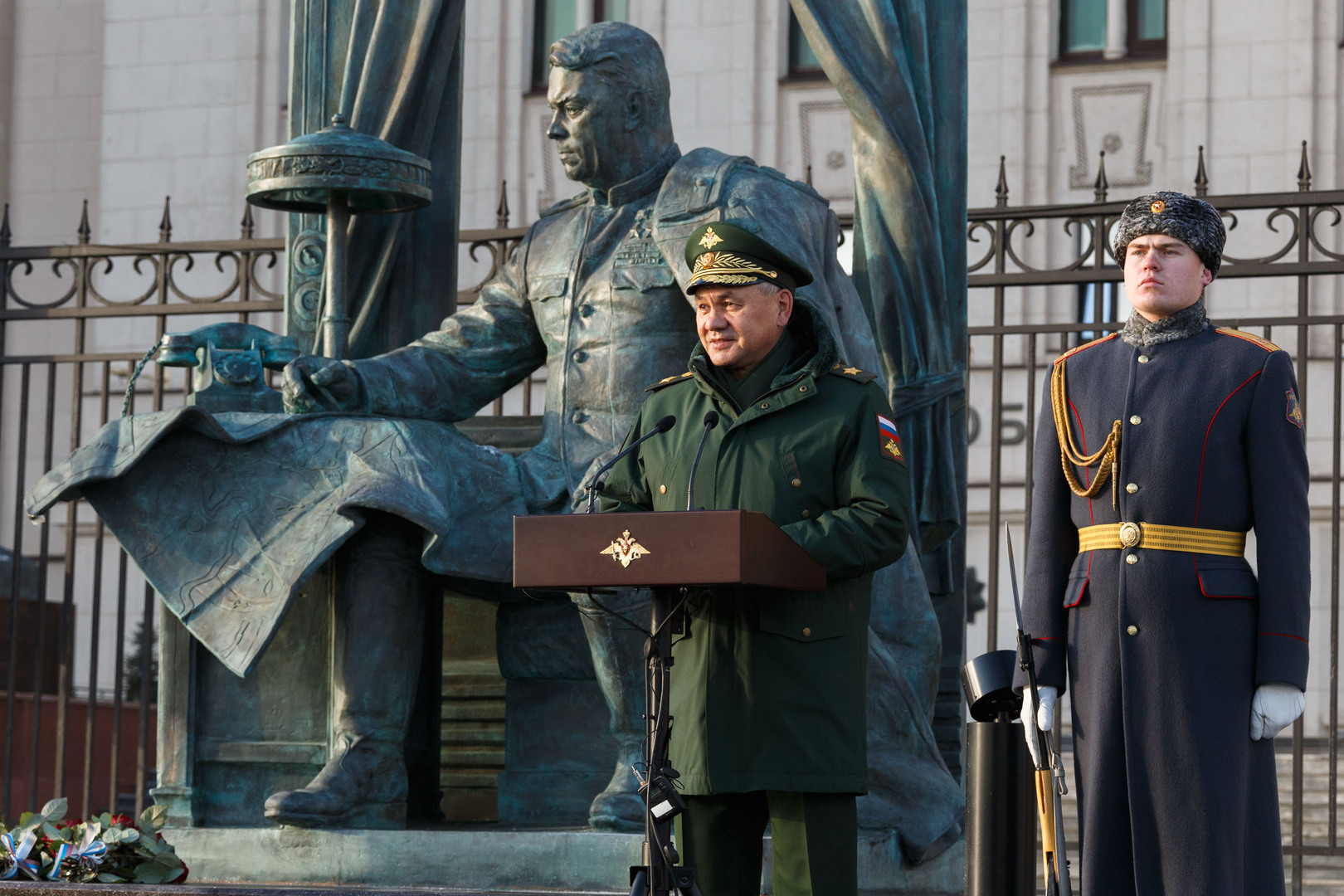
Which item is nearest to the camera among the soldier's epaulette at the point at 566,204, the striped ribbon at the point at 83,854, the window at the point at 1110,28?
the striped ribbon at the point at 83,854

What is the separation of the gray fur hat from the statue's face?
2100 millimetres

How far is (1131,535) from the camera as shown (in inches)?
132

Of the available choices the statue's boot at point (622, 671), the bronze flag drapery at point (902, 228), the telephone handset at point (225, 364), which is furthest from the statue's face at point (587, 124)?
the statue's boot at point (622, 671)

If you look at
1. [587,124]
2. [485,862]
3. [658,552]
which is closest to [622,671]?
[485,862]

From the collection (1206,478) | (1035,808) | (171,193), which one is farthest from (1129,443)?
(171,193)

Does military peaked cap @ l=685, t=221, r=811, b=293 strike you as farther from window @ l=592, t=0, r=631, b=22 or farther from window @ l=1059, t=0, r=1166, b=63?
window @ l=592, t=0, r=631, b=22

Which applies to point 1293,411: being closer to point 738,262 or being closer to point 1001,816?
point 738,262

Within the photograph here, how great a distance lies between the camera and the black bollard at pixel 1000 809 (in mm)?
3887

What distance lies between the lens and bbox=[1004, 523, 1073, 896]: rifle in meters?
3.33

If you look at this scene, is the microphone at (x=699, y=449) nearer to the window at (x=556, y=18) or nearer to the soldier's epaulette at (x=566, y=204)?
the soldier's epaulette at (x=566, y=204)

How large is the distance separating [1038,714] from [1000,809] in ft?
2.13

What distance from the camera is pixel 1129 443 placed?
3.38 metres

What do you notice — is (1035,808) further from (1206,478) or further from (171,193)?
(171,193)

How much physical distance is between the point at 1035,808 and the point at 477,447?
6.33 feet
